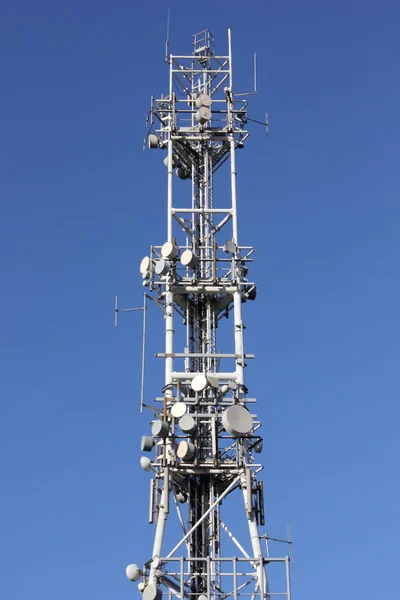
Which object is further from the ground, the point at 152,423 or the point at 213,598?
the point at 152,423

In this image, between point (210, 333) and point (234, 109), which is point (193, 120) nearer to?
point (234, 109)

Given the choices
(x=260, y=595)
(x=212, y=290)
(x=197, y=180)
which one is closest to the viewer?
(x=260, y=595)

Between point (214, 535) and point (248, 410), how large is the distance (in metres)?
6.58

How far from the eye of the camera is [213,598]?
64062 mm

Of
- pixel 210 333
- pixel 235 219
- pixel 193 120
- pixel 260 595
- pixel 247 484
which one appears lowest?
pixel 260 595

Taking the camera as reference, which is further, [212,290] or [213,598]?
[212,290]

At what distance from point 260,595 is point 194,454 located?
25.6 feet

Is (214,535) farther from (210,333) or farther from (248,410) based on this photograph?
(210,333)

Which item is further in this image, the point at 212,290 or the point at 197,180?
the point at 197,180

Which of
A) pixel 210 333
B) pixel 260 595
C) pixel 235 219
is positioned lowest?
pixel 260 595

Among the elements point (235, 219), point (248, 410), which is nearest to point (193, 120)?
point (235, 219)

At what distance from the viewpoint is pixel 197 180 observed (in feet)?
251

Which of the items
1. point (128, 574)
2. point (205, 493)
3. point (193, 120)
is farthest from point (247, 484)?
point (193, 120)

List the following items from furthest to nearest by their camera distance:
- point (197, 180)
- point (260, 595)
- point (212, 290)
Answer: point (197, 180) < point (212, 290) < point (260, 595)
